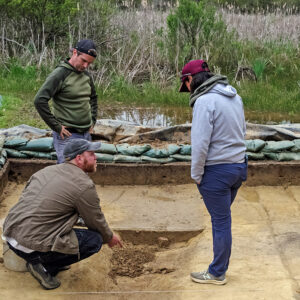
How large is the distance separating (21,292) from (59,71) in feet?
6.11

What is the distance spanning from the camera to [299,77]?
11656mm

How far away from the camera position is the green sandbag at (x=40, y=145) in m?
6.21

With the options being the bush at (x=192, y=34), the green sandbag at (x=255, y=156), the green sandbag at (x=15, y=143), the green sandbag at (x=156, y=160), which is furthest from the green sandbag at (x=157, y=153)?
the bush at (x=192, y=34)

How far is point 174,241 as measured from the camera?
511 cm

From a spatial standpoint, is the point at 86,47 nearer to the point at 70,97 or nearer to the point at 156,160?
the point at 70,97

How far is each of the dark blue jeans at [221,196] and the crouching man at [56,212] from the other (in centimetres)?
76

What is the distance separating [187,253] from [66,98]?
5.63ft

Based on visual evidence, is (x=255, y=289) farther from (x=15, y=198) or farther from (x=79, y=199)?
(x=15, y=198)

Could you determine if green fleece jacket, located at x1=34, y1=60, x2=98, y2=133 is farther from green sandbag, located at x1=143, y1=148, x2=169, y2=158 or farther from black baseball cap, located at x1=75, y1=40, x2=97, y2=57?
green sandbag, located at x1=143, y1=148, x2=169, y2=158

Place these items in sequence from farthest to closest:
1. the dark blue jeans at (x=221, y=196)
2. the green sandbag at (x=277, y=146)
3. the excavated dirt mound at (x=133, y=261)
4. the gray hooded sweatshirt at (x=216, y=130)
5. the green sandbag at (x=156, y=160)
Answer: the green sandbag at (x=277, y=146)
the green sandbag at (x=156, y=160)
the excavated dirt mound at (x=133, y=261)
the dark blue jeans at (x=221, y=196)
the gray hooded sweatshirt at (x=216, y=130)

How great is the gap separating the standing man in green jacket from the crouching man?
40.0 inches

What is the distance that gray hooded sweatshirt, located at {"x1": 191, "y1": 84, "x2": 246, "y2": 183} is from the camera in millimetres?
3574

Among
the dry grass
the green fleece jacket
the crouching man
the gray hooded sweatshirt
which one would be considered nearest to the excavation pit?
the crouching man

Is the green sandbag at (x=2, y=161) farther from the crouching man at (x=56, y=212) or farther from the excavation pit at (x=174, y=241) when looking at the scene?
the crouching man at (x=56, y=212)
